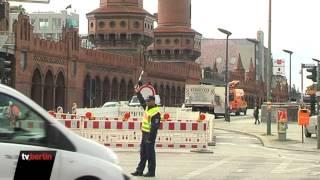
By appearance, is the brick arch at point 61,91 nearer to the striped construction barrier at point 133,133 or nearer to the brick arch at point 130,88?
the brick arch at point 130,88

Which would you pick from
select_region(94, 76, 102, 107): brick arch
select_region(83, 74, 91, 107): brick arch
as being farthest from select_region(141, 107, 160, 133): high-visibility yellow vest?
select_region(94, 76, 102, 107): brick arch

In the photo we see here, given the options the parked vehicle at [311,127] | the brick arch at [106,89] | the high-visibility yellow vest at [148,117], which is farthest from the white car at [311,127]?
the brick arch at [106,89]

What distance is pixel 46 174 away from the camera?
7.20 meters

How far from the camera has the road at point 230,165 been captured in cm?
1487

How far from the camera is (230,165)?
57.5ft

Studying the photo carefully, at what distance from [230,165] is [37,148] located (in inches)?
429

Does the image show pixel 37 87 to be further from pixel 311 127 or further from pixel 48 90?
pixel 311 127

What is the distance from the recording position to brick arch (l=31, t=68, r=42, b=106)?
58.2 metres

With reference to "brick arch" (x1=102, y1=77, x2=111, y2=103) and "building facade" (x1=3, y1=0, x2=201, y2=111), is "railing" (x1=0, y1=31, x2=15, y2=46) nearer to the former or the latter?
"building facade" (x1=3, y1=0, x2=201, y2=111)

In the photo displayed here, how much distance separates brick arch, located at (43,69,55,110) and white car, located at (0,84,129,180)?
53.6 metres

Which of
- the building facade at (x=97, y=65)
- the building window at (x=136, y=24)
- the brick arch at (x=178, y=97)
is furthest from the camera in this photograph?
the brick arch at (x=178, y=97)

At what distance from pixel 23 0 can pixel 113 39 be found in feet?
226

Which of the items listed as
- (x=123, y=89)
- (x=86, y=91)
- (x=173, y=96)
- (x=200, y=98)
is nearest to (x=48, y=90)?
(x=86, y=91)

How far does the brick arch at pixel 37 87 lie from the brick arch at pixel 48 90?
1336mm
